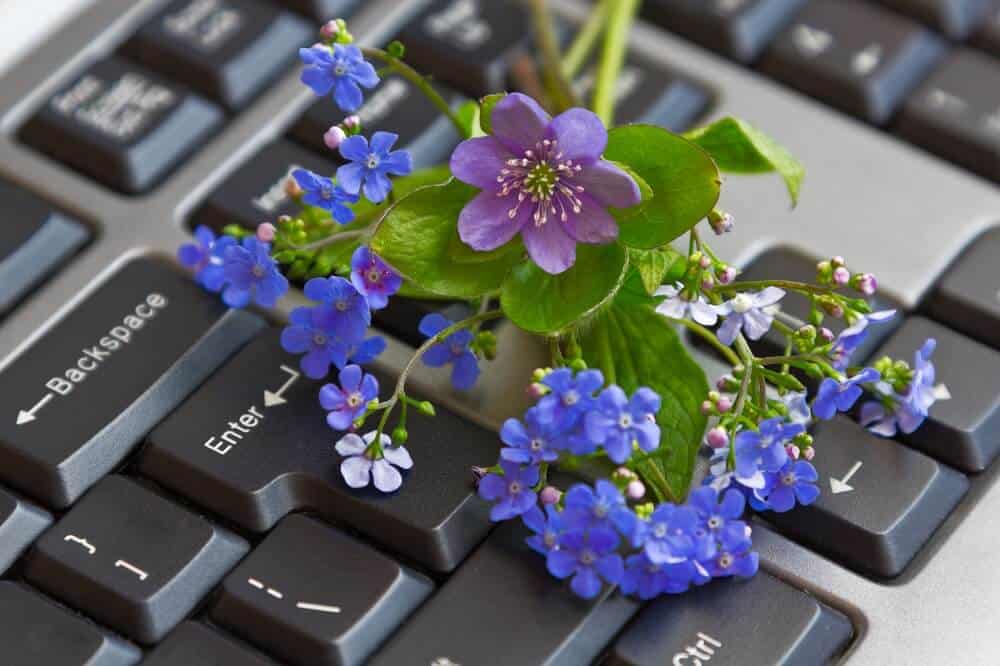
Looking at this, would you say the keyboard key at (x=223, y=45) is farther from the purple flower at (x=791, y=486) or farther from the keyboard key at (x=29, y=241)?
the purple flower at (x=791, y=486)

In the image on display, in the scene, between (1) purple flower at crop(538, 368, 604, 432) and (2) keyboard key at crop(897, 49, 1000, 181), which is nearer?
(1) purple flower at crop(538, 368, 604, 432)

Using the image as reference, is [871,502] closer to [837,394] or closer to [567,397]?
[837,394]

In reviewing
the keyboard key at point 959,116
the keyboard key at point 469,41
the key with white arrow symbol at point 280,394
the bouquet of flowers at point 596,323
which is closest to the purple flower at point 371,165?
the bouquet of flowers at point 596,323

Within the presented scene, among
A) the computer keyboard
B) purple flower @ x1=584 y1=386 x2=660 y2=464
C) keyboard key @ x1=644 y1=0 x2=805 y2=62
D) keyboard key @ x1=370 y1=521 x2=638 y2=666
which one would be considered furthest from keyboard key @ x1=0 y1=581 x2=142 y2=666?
keyboard key @ x1=644 y1=0 x2=805 y2=62

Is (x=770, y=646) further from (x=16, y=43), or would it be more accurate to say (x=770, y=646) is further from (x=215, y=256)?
(x=16, y=43)

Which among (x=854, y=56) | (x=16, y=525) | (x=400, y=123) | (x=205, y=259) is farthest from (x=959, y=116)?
(x=16, y=525)

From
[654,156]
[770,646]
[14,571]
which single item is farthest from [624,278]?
[14,571]

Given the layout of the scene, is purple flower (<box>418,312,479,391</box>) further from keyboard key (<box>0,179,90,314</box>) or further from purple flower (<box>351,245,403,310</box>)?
keyboard key (<box>0,179,90,314</box>)
